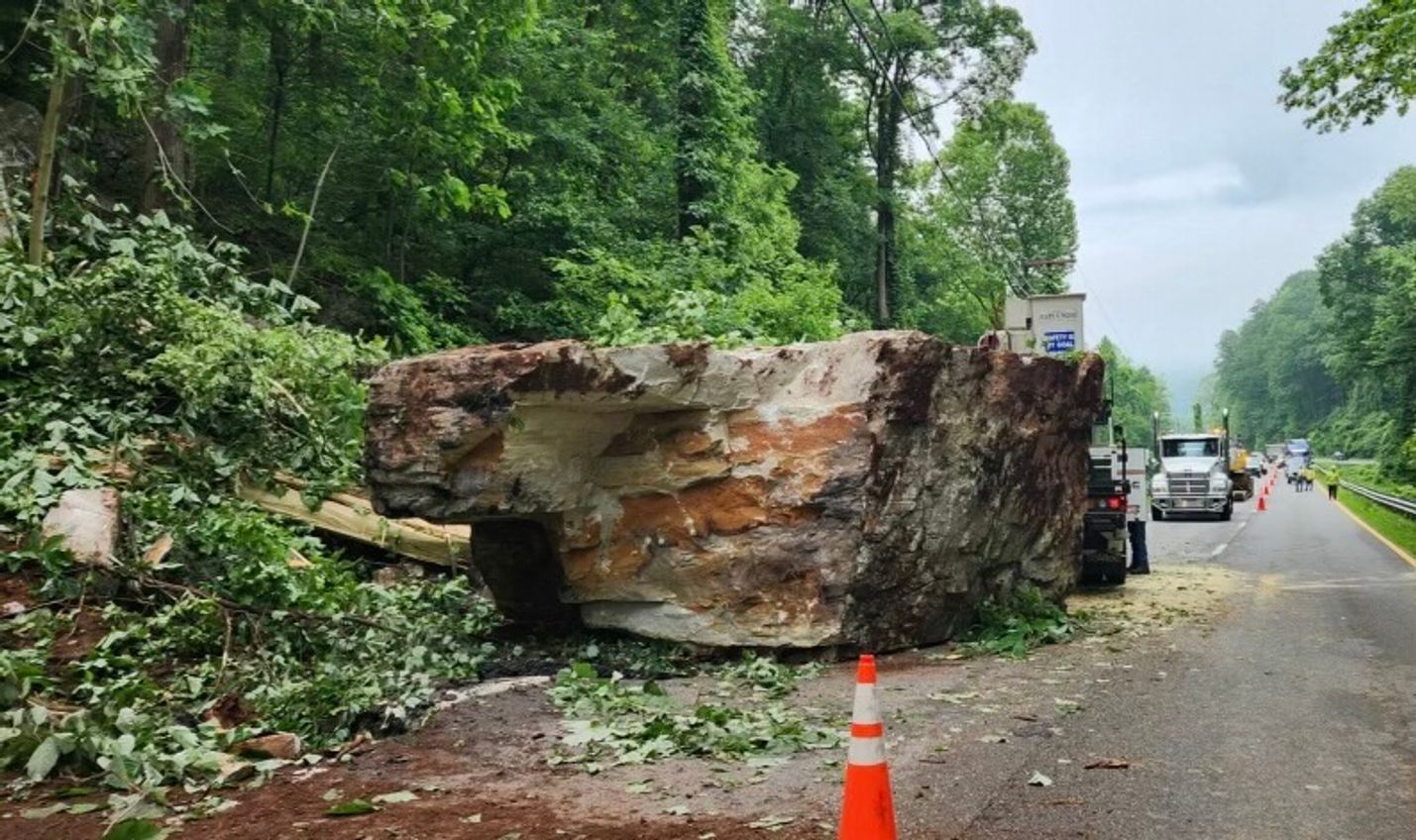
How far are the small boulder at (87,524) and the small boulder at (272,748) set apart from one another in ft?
8.66

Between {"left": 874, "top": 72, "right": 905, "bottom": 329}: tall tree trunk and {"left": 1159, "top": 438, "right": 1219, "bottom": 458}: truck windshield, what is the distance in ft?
31.2

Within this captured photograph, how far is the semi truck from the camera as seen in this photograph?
28391 mm

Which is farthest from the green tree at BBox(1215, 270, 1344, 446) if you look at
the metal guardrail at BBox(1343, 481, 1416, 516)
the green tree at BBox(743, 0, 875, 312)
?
the green tree at BBox(743, 0, 875, 312)

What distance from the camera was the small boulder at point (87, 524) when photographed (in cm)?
702

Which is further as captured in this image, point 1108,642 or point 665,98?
point 665,98

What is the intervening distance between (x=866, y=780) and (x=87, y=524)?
6354mm

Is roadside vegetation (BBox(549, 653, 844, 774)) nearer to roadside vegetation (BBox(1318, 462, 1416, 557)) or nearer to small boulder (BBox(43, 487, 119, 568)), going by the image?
small boulder (BBox(43, 487, 119, 568))

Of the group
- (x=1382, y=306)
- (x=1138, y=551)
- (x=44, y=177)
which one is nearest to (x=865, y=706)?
(x=44, y=177)

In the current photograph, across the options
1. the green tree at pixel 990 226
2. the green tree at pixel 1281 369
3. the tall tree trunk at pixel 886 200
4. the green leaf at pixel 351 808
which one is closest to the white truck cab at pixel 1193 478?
the green tree at pixel 990 226

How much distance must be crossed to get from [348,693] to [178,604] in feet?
5.63

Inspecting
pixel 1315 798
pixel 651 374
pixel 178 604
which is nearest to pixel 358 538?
pixel 178 604

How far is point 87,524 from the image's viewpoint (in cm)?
721

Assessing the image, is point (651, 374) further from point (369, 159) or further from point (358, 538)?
point (369, 159)

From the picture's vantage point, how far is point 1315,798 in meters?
4.53
